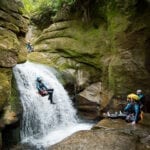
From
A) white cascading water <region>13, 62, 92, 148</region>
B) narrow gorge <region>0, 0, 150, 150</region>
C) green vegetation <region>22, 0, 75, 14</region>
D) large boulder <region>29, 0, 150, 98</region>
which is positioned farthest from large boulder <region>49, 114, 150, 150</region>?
green vegetation <region>22, 0, 75, 14</region>

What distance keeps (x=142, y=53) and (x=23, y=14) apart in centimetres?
705

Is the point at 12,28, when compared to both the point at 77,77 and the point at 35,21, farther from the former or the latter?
the point at 35,21

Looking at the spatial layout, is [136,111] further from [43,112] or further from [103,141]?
[43,112]

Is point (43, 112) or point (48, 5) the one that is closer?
point (43, 112)

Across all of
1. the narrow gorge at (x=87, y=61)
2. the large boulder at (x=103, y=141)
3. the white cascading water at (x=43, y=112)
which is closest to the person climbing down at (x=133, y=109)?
the narrow gorge at (x=87, y=61)

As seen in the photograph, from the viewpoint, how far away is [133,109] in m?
15.4

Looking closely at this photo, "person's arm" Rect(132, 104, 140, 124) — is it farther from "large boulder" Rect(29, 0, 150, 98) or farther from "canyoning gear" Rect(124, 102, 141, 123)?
"large boulder" Rect(29, 0, 150, 98)

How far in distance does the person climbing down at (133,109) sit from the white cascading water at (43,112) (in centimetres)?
331

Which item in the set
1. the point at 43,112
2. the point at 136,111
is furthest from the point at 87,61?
the point at 136,111

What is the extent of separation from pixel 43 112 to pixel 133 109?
520 cm

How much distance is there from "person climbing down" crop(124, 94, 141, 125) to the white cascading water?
3.31 m

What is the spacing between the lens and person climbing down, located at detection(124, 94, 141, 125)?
1515 cm

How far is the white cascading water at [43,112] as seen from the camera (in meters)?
16.5

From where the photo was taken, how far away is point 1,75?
13945 millimetres
